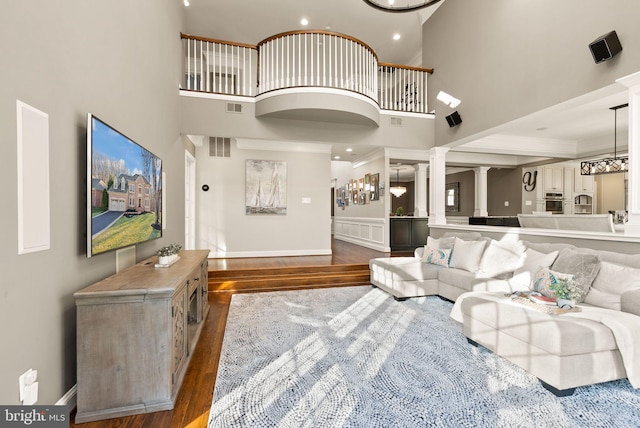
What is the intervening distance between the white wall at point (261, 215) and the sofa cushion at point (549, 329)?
4.69m

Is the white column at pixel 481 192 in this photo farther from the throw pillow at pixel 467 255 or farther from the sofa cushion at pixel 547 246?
the sofa cushion at pixel 547 246

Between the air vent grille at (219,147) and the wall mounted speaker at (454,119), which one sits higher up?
the wall mounted speaker at (454,119)

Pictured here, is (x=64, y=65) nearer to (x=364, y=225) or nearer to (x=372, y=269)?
(x=372, y=269)

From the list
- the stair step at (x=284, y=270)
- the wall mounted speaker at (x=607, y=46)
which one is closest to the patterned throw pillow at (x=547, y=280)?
the wall mounted speaker at (x=607, y=46)

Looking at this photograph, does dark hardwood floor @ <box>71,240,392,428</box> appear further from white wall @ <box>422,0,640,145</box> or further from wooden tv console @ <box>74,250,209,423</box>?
white wall @ <box>422,0,640,145</box>

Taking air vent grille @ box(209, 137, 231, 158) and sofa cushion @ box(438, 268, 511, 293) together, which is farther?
air vent grille @ box(209, 137, 231, 158)

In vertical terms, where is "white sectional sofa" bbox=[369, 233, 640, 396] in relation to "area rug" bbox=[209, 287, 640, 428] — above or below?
above

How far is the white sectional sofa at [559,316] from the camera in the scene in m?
2.08

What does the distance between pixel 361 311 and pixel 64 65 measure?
360 centimetres

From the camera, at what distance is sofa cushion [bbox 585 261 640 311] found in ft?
8.32

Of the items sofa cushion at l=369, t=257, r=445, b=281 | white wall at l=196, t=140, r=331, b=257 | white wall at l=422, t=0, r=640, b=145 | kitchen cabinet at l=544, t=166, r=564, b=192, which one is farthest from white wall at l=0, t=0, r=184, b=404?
kitchen cabinet at l=544, t=166, r=564, b=192

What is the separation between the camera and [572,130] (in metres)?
6.42

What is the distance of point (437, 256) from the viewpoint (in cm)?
462

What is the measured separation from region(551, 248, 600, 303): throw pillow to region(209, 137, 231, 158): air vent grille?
19.5 feet
